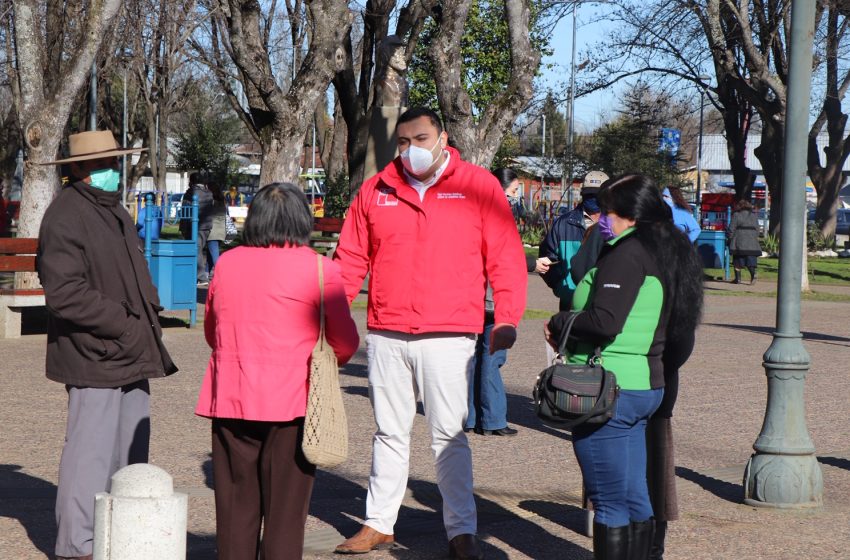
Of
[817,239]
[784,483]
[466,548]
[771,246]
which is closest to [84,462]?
[466,548]

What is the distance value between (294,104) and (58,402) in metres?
7.27

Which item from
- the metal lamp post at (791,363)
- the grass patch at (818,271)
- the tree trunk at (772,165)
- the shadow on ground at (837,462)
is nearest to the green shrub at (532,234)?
the tree trunk at (772,165)

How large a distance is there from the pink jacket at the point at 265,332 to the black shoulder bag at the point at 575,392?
2.81ft

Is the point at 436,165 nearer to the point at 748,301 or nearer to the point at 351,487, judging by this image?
the point at 351,487

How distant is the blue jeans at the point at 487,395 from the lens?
8328mm

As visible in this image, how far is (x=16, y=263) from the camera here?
13.1 metres

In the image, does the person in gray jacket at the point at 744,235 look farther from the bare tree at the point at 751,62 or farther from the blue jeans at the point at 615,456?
the blue jeans at the point at 615,456

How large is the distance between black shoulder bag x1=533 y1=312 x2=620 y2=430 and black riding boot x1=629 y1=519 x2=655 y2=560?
0.48 meters

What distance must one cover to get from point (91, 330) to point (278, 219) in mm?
979

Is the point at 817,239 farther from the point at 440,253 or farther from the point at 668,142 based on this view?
the point at 440,253

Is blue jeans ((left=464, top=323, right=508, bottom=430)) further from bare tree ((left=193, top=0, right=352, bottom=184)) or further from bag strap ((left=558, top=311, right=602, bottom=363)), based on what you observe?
bare tree ((left=193, top=0, right=352, bottom=184))

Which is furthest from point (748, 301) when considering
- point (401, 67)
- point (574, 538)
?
point (574, 538)

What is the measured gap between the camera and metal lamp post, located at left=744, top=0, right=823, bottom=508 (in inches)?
258

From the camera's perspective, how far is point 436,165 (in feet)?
17.8
